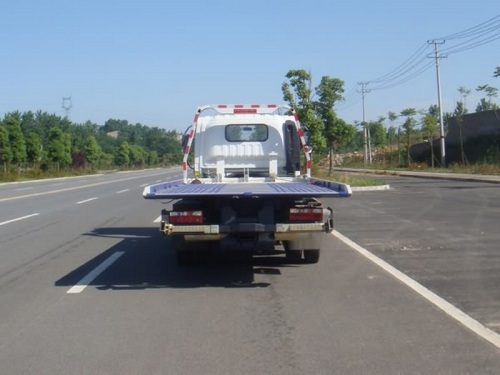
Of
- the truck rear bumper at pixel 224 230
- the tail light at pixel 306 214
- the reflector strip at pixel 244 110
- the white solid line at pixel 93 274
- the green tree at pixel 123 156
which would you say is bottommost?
the white solid line at pixel 93 274

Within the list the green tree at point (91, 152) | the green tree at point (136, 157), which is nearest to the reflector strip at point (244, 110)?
the green tree at point (91, 152)

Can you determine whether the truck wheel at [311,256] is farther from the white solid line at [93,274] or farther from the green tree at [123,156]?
the green tree at [123,156]

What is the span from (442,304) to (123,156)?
3723 inches

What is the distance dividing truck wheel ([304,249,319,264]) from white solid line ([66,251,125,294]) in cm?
300

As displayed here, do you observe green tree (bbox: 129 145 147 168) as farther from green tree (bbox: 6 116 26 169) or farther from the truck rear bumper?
the truck rear bumper

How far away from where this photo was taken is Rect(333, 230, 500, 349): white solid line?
232 inches

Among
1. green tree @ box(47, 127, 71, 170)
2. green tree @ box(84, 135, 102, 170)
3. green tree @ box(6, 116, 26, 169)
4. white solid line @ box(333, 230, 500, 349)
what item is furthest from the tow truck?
green tree @ box(84, 135, 102, 170)

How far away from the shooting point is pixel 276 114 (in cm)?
1266

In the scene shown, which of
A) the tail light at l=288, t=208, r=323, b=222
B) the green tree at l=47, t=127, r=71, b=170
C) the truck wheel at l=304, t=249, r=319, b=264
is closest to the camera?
the tail light at l=288, t=208, r=323, b=222

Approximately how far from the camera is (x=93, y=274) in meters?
9.34

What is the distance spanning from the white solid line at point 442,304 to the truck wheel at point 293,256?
3.80ft

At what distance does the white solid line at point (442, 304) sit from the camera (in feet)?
19.4

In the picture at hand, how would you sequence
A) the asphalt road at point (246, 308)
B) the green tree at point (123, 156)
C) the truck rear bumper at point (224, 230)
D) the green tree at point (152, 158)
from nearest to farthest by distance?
1. the asphalt road at point (246, 308)
2. the truck rear bumper at point (224, 230)
3. the green tree at point (123, 156)
4. the green tree at point (152, 158)

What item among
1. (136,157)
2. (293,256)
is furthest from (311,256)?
(136,157)
